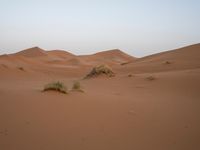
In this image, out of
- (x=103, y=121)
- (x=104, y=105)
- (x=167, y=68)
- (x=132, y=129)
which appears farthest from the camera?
(x=167, y=68)

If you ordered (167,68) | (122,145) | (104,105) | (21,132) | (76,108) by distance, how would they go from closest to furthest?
(122,145) < (21,132) < (76,108) < (104,105) < (167,68)

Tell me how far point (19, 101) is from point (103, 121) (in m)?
2.44

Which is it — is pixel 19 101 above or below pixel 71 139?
above

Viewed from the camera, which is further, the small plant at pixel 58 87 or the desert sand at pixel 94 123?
the small plant at pixel 58 87

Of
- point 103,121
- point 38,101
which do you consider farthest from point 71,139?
point 38,101

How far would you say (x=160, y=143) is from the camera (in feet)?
14.1

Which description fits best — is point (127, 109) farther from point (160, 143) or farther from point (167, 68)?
point (167, 68)

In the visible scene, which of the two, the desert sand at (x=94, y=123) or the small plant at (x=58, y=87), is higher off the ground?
the small plant at (x=58, y=87)

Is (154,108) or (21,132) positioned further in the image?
(154,108)

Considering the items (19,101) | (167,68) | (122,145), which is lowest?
(122,145)

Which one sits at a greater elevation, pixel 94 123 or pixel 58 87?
pixel 58 87

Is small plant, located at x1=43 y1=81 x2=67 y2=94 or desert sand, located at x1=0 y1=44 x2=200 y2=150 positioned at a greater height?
small plant, located at x1=43 y1=81 x2=67 y2=94

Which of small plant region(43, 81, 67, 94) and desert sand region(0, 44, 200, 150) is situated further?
small plant region(43, 81, 67, 94)

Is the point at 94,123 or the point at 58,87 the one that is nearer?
the point at 94,123
